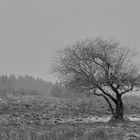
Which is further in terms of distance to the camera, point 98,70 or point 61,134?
point 98,70

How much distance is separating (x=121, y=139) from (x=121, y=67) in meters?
15.2

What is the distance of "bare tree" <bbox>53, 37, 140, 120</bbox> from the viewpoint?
2439 cm

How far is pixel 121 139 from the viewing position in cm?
1040

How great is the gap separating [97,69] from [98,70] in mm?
159

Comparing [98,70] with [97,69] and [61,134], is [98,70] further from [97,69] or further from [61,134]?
[61,134]

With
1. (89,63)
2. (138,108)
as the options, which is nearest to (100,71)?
(89,63)

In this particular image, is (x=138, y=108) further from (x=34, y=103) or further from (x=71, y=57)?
(x=71, y=57)

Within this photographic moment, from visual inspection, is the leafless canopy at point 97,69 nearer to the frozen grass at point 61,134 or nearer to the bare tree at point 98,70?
the bare tree at point 98,70

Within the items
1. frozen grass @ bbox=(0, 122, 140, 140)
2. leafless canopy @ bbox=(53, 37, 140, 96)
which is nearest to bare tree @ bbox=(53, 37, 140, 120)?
leafless canopy @ bbox=(53, 37, 140, 96)

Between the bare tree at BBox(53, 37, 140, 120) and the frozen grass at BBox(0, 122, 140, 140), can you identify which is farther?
the bare tree at BBox(53, 37, 140, 120)

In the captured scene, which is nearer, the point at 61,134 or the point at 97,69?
the point at 61,134

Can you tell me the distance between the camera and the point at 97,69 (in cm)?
2523

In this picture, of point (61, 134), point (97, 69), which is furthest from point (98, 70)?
point (61, 134)

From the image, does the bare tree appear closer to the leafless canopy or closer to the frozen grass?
the leafless canopy
